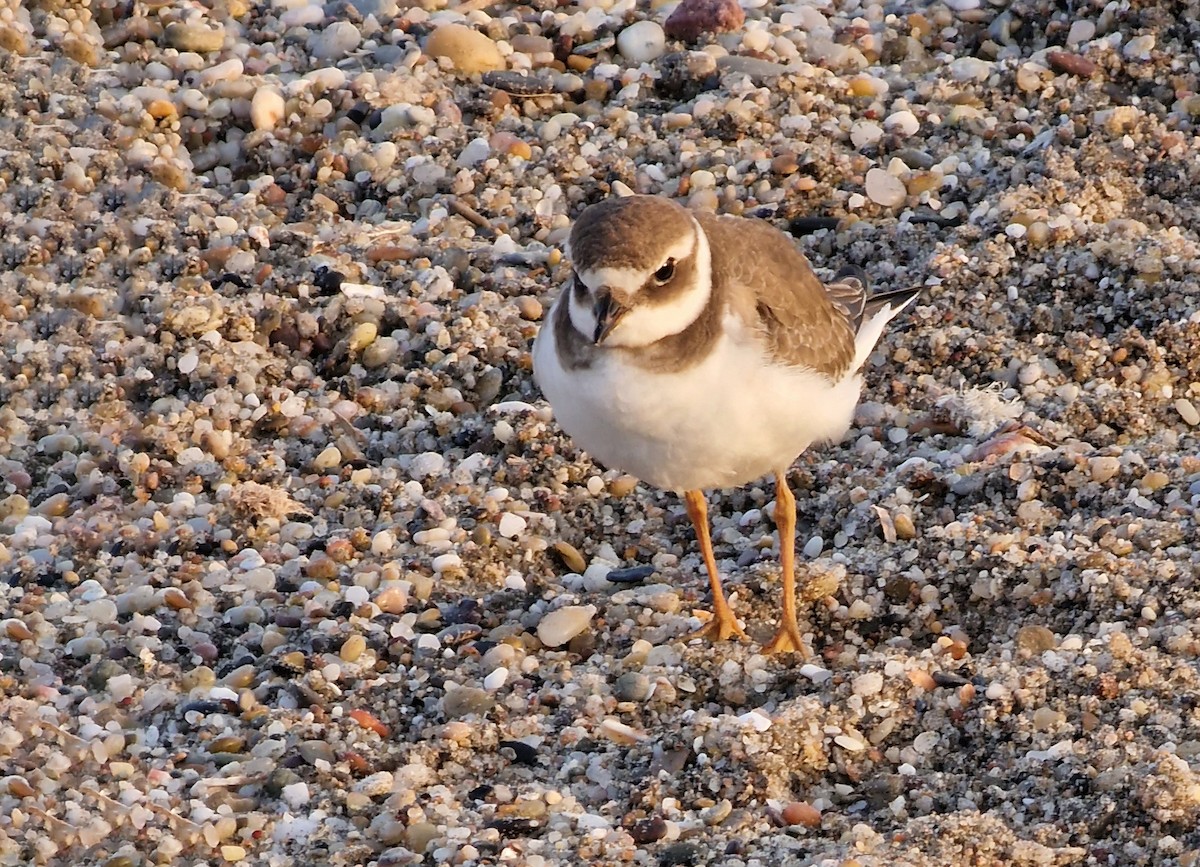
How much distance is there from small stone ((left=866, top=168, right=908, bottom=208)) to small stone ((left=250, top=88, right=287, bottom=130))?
7.52 feet

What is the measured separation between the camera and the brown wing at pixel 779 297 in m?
4.63

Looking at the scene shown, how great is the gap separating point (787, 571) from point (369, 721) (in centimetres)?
126

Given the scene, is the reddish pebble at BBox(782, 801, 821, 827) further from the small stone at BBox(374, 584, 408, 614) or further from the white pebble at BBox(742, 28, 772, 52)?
the white pebble at BBox(742, 28, 772, 52)

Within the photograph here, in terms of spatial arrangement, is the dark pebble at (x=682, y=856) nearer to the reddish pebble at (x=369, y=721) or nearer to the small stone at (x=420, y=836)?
the small stone at (x=420, y=836)

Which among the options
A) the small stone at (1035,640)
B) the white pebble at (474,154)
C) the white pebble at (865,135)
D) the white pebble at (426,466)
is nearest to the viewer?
the small stone at (1035,640)

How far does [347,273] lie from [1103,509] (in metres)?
2.69

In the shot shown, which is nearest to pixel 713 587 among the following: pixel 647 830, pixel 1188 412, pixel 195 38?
pixel 647 830

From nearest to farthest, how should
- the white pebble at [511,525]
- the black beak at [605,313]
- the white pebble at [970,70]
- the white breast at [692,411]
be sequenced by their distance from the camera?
the black beak at [605,313] < the white breast at [692,411] < the white pebble at [511,525] < the white pebble at [970,70]

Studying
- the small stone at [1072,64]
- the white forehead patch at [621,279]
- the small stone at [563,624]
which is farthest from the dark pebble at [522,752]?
the small stone at [1072,64]

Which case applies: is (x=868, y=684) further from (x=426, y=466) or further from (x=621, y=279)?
(x=426, y=466)

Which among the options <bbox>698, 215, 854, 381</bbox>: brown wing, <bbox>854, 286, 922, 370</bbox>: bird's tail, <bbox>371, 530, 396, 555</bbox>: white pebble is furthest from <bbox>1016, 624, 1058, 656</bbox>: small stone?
<bbox>371, 530, 396, 555</bbox>: white pebble

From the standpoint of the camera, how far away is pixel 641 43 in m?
7.09

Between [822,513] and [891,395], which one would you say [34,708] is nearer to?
[822,513]

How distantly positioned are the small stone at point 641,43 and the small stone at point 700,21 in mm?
78
